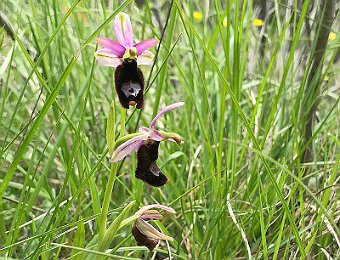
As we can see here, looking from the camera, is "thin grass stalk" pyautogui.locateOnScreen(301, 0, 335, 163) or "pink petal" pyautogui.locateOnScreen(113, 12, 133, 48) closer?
"pink petal" pyautogui.locateOnScreen(113, 12, 133, 48)

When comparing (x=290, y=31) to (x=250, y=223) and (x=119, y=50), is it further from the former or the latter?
(x=119, y=50)

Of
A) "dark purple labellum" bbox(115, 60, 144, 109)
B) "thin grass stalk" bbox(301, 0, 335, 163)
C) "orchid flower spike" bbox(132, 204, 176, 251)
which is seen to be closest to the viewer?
"dark purple labellum" bbox(115, 60, 144, 109)

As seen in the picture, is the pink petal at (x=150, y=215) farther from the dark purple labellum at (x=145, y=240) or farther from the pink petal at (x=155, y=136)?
the pink petal at (x=155, y=136)

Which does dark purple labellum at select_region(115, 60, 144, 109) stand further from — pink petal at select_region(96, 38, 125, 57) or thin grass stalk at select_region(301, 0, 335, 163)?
thin grass stalk at select_region(301, 0, 335, 163)

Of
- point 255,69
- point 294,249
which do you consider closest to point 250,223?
point 294,249

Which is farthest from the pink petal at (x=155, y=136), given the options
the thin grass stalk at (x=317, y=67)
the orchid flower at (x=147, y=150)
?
the thin grass stalk at (x=317, y=67)

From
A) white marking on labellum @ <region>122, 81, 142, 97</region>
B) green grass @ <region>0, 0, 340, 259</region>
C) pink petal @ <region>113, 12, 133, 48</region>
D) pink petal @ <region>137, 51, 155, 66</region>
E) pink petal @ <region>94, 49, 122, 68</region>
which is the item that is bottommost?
green grass @ <region>0, 0, 340, 259</region>

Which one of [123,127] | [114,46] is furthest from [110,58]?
[123,127]

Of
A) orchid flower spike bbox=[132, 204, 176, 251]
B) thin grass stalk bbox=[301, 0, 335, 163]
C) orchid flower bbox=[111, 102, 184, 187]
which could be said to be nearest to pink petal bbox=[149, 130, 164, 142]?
orchid flower bbox=[111, 102, 184, 187]

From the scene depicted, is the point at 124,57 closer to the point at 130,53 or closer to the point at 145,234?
the point at 130,53
